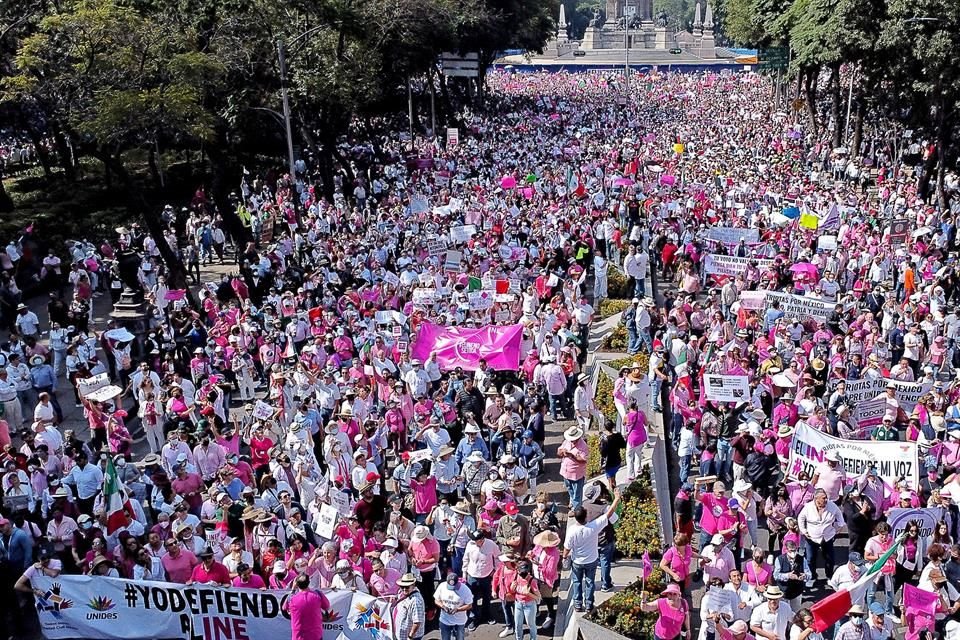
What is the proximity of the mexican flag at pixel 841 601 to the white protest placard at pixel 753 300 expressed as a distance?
882 centimetres

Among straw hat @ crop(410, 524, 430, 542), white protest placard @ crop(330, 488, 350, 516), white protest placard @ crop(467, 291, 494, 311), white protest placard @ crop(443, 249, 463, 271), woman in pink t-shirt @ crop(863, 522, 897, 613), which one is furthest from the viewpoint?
white protest placard @ crop(443, 249, 463, 271)

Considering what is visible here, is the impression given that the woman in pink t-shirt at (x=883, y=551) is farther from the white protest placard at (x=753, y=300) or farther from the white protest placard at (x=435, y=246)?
the white protest placard at (x=435, y=246)

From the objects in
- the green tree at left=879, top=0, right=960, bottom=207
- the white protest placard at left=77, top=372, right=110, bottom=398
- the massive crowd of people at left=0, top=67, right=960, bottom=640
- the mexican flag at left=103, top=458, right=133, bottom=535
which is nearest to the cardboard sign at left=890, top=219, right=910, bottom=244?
the massive crowd of people at left=0, top=67, right=960, bottom=640

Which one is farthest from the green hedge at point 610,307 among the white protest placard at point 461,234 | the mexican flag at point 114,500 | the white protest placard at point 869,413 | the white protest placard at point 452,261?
the mexican flag at point 114,500

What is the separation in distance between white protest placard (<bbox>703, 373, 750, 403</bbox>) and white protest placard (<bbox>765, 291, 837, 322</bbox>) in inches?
160

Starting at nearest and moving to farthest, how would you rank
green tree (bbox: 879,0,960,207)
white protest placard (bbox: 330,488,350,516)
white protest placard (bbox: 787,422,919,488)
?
white protest placard (bbox: 330,488,350,516) → white protest placard (bbox: 787,422,919,488) → green tree (bbox: 879,0,960,207)

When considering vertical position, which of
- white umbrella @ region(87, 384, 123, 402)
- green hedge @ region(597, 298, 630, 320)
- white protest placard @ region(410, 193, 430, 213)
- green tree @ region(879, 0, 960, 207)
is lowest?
green hedge @ region(597, 298, 630, 320)

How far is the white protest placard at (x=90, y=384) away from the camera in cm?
1508

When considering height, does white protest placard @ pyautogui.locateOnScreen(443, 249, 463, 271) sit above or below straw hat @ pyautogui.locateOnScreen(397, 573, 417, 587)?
above

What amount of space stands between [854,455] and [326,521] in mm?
5890

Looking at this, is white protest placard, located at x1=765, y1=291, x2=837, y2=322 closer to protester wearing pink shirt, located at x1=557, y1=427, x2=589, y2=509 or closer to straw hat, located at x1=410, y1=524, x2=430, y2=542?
protester wearing pink shirt, located at x1=557, y1=427, x2=589, y2=509

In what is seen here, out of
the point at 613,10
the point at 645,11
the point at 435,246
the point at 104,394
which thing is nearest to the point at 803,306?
the point at 435,246

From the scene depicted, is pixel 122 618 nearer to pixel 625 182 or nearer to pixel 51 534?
pixel 51 534

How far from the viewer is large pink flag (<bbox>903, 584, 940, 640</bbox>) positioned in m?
9.47
